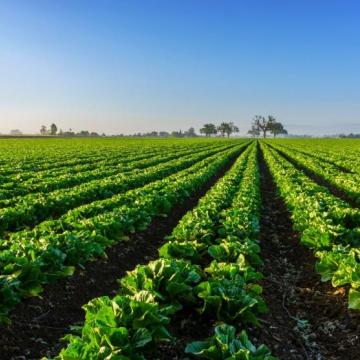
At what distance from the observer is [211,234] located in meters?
8.88

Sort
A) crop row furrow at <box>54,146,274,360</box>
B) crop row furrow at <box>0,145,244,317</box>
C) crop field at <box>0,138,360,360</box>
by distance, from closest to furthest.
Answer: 1. crop row furrow at <box>54,146,274,360</box>
2. crop field at <box>0,138,360,360</box>
3. crop row furrow at <box>0,145,244,317</box>

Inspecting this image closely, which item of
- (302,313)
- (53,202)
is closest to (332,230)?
(302,313)

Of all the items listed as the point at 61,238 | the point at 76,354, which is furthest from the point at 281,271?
the point at 76,354

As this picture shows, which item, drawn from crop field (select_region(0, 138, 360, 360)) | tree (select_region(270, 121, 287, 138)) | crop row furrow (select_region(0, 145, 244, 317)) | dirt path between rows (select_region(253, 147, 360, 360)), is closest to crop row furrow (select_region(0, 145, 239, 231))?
crop field (select_region(0, 138, 360, 360))

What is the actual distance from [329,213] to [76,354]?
874 centimetres

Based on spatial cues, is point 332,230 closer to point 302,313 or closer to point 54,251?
point 302,313

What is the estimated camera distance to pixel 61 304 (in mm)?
6641

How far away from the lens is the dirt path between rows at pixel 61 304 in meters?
5.31

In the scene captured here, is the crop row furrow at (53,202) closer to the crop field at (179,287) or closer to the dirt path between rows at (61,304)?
the crop field at (179,287)

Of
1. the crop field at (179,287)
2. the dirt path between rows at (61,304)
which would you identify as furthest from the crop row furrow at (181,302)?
the dirt path between rows at (61,304)

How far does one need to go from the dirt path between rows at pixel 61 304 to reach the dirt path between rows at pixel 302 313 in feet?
8.96

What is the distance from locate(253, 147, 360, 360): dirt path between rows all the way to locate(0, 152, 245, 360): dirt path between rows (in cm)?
273

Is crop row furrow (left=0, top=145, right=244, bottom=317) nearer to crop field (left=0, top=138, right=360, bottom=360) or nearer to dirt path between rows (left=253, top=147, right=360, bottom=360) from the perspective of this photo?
crop field (left=0, top=138, right=360, bottom=360)

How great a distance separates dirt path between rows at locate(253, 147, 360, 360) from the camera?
17.7ft
